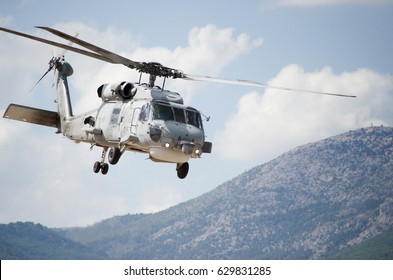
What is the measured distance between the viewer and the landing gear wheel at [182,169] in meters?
40.0

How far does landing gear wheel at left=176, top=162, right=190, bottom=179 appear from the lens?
4003 cm

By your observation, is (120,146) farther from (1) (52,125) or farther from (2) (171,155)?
(1) (52,125)

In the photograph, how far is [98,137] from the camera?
Result: 41781 millimetres

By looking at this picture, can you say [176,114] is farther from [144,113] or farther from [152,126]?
[152,126]

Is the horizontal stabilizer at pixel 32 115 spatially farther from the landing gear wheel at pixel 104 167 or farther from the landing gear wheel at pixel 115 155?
the landing gear wheel at pixel 115 155

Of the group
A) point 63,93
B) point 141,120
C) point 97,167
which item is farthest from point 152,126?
point 63,93

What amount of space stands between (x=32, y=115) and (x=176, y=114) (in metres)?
10.9

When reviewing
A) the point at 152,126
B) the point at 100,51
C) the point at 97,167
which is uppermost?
the point at 100,51

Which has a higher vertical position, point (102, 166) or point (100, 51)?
point (100, 51)

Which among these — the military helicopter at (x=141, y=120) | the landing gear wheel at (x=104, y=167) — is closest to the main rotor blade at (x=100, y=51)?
the military helicopter at (x=141, y=120)

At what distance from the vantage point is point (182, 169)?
40125 mm
